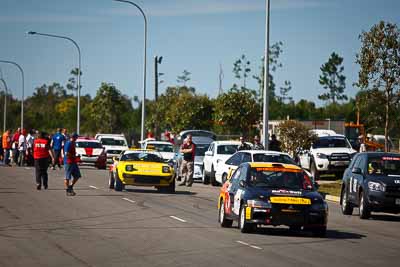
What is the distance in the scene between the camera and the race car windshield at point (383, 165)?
23.2m

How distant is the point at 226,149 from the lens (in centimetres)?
3681

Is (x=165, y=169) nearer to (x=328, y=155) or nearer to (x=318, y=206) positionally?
(x=328, y=155)

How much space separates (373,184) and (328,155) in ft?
55.7

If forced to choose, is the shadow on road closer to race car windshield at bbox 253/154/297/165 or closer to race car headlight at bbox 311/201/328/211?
race car headlight at bbox 311/201/328/211

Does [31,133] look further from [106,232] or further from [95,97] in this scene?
[95,97]

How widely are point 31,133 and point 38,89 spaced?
405 ft

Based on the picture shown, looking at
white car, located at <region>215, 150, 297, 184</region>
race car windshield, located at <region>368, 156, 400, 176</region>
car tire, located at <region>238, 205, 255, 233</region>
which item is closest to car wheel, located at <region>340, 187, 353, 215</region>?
race car windshield, located at <region>368, 156, 400, 176</region>

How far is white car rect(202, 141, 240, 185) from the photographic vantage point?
3616 centimetres

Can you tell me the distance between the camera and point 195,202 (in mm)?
26953

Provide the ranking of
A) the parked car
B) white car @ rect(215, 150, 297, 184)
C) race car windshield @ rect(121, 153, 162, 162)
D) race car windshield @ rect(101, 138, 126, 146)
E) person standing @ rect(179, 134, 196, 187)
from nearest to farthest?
white car @ rect(215, 150, 297, 184), race car windshield @ rect(121, 153, 162, 162), person standing @ rect(179, 134, 196, 187), the parked car, race car windshield @ rect(101, 138, 126, 146)

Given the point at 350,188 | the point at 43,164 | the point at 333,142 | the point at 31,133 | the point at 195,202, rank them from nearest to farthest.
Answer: the point at 350,188 < the point at 195,202 < the point at 43,164 < the point at 333,142 < the point at 31,133

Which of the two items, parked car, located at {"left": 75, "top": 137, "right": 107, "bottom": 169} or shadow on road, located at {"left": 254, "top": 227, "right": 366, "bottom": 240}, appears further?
parked car, located at {"left": 75, "top": 137, "right": 107, "bottom": 169}

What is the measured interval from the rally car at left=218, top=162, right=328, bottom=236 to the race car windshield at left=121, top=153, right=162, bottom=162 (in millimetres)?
11685

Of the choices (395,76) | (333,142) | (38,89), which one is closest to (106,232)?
(395,76)
